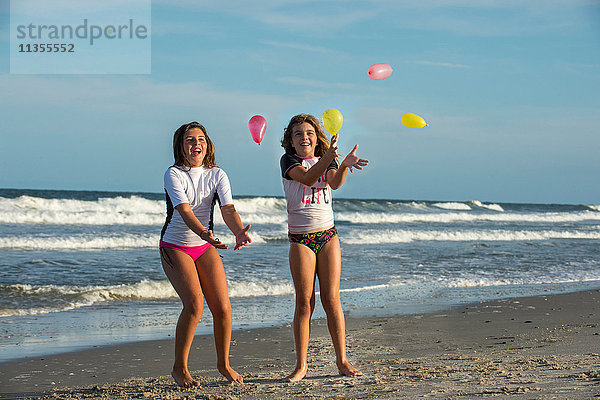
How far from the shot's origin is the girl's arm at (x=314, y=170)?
4.12 metres

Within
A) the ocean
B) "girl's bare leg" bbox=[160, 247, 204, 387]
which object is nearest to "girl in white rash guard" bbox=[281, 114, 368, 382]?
"girl's bare leg" bbox=[160, 247, 204, 387]

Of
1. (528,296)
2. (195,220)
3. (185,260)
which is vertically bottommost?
(528,296)

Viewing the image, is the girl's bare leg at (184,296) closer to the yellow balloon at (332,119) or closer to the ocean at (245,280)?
the yellow balloon at (332,119)

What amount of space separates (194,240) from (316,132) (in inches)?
47.1

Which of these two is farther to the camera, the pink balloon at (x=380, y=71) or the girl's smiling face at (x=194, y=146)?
the pink balloon at (x=380, y=71)

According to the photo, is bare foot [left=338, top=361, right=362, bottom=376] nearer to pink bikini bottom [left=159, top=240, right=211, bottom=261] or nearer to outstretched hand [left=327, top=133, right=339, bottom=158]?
pink bikini bottom [left=159, top=240, right=211, bottom=261]

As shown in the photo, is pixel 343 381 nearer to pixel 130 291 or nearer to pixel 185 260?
pixel 185 260

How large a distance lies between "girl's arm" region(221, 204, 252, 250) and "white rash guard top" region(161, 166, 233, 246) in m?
0.06

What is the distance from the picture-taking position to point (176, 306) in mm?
8414

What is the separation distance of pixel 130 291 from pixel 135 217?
746 inches

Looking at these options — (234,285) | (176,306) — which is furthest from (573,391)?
(234,285)

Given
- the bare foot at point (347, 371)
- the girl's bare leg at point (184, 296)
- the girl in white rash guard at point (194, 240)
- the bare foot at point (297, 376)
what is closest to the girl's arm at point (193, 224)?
the girl in white rash guard at point (194, 240)

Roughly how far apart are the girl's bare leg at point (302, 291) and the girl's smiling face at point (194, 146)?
2.99ft

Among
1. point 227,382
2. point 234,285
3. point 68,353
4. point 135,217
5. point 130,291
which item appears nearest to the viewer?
point 227,382
